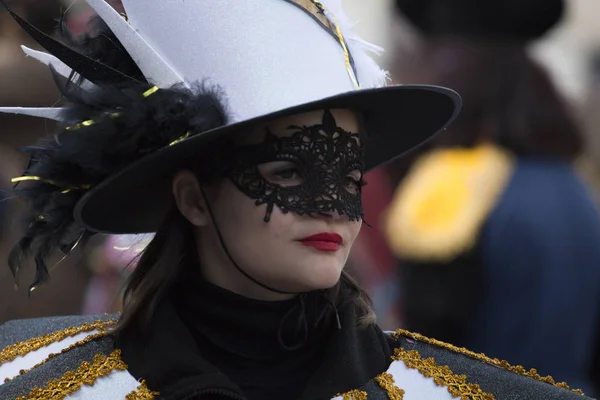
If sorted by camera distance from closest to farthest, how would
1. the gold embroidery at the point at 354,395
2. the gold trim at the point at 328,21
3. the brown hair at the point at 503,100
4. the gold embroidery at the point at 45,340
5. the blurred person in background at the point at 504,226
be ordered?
1. the gold embroidery at the point at 354,395
2. the gold trim at the point at 328,21
3. the gold embroidery at the point at 45,340
4. the blurred person in background at the point at 504,226
5. the brown hair at the point at 503,100

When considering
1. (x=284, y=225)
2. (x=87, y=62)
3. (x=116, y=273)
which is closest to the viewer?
(x=284, y=225)

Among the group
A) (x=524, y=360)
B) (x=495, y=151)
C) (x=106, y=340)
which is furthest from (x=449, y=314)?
(x=106, y=340)

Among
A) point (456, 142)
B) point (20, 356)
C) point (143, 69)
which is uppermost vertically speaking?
point (143, 69)

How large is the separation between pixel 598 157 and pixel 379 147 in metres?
4.28

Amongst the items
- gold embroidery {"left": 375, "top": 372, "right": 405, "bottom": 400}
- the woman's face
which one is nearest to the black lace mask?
the woman's face

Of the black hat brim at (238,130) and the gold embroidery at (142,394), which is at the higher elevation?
the black hat brim at (238,130)

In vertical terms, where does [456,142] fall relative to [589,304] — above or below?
above

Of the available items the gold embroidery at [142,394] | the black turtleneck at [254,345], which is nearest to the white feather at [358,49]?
the black turtleneck at [254,345]

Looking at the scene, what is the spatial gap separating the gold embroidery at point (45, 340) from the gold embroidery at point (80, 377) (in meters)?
0.22

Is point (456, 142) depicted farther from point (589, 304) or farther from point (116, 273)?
point (116, 273)

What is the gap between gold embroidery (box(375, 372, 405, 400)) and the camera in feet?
11.1

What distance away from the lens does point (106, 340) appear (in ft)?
11.6

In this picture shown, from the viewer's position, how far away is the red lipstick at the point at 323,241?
127 inches

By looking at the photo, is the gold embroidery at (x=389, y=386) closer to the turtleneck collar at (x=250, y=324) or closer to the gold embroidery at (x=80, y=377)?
the turtleneck collar at (x=250, y=324)
